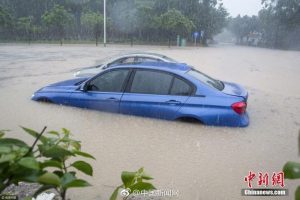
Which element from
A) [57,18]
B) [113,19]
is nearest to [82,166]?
[57,18]

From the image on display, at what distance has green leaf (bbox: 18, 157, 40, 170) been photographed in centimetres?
98

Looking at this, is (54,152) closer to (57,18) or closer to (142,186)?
(142,186)

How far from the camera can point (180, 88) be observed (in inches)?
211

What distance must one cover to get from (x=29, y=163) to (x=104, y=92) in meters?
4.89

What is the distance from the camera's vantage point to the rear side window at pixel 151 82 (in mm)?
5461

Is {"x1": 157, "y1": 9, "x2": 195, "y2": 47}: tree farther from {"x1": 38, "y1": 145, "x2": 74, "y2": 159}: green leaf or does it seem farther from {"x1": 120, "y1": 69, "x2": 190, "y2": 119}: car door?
{"x1": 38, "y1": 145, "x2": 74, "y2": 159}: green leaf

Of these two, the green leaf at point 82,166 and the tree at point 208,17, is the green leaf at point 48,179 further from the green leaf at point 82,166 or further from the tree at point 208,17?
the tree at point 208,17

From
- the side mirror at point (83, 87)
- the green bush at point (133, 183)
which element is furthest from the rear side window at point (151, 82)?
the green bush at point (133, 183)

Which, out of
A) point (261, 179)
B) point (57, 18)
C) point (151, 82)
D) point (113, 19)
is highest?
point (113, 19)

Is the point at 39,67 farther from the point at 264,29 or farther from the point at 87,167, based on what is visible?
the point at 264,29

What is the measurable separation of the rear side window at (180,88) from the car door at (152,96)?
20 mm

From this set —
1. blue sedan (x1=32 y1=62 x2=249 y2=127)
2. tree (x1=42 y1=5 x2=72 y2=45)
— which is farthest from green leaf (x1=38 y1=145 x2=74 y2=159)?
tree (x1=42 y1=5 x2=72 y2=45)

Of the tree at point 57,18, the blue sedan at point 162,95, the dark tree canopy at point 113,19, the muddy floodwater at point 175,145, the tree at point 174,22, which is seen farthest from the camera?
the tree at point 174,22

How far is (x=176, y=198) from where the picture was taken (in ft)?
11.4
